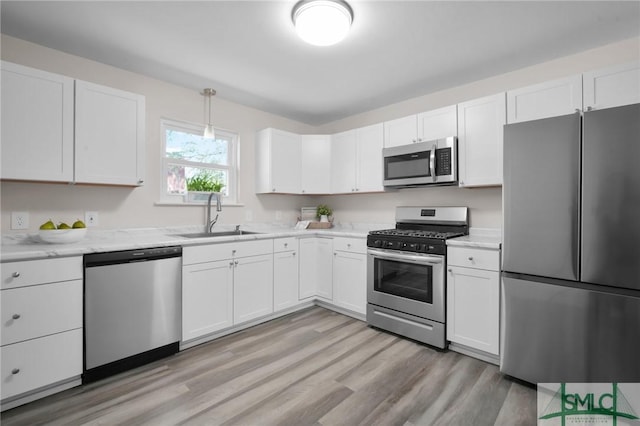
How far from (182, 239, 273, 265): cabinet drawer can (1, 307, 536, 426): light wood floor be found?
2.53 ft

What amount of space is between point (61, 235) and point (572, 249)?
341cm

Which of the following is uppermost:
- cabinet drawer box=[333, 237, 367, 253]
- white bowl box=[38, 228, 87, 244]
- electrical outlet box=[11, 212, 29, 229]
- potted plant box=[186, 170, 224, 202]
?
potted plant box=[186, 170, 224, 202]

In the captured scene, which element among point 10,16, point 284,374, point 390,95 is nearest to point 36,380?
point 284,374

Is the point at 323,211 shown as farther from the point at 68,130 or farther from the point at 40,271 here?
the point at 40,271

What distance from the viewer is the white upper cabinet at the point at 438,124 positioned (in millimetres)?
2873

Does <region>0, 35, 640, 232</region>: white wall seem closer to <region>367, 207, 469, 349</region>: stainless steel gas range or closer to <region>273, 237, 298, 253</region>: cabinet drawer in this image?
<region>367, 207, 469, 349</region>: stainless steel gas range

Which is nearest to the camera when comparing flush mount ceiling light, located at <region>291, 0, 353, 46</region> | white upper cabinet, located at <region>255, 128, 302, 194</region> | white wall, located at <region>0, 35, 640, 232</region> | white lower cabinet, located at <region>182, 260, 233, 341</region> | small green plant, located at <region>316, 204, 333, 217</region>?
flush mount ceiling light, located at <region>291, 0, 353, 46</region>

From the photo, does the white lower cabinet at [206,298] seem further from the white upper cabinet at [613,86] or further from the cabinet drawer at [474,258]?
the white upper cabinet at [613,86]

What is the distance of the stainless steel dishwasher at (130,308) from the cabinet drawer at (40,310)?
0.23ft

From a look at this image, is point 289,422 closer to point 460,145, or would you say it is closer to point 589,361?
point 589,361

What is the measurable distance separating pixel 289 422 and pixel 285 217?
2790mm

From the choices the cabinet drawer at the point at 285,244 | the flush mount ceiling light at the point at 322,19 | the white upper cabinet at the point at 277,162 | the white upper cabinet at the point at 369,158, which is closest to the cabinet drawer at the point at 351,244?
the cabinet drawer at the point at 285,244

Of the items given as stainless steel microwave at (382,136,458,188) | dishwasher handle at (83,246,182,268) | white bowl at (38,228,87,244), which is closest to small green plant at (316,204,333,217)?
stainless steel microwave at (382,136,458,188)

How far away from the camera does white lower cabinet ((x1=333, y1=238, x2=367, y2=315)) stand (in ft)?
10.4
